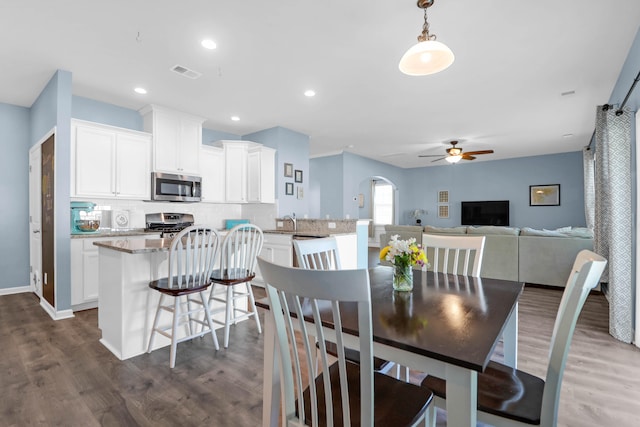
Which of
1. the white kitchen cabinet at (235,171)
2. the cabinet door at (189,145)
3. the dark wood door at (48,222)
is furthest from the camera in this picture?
the white kitchen cabinet at (235,171)

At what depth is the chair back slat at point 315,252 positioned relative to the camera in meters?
1.79

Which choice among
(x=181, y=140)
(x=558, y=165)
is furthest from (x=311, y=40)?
(x=558, y=165)

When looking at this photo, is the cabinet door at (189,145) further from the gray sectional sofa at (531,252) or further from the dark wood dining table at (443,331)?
the gray sectional sofa at (531,252)

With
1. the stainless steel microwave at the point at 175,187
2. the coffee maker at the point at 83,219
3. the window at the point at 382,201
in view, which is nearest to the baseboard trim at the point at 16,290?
the coffee maker at the point at 83,219

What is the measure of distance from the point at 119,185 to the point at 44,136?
0.95 metres

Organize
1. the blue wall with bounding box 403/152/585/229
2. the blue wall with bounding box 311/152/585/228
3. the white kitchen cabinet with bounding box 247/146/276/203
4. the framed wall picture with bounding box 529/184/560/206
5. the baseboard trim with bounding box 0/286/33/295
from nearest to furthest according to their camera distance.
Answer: the baseboard trim with bounding box 0/286/33/295, the white kitchen cabinet with bounding box 247/146/276/203, the blue wall with bounding box 311/152/585/228, the blue wall with bounding box 403/152/585/229, the framed wall picture with bounding box 529/184/560/206

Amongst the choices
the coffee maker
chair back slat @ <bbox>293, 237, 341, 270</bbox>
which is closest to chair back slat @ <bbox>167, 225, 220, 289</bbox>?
chair back slat @ <bbox>293, 237, 341, 270</bbox>

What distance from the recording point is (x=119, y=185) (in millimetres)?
4031

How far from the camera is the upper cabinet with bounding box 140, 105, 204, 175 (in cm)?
432

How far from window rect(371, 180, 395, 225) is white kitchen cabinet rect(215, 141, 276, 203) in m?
6.11

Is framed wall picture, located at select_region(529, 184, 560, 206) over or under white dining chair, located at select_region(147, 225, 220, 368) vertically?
over

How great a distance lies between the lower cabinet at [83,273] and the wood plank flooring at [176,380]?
47cm

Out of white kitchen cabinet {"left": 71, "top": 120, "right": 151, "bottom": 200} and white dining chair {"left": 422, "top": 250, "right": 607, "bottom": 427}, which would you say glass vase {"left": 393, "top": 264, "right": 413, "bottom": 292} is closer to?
white dining chair {"left": 422, "top": 250, "right": 607, "bottom": 427}

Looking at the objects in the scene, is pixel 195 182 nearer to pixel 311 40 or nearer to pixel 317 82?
pixel 317 82
